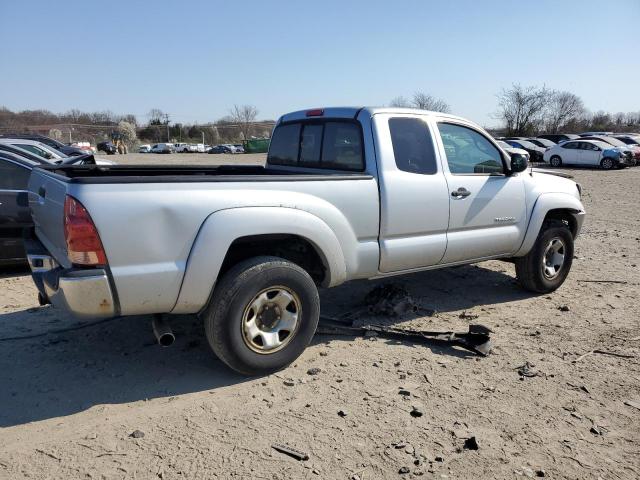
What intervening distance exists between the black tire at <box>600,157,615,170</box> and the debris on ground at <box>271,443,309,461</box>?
94.8 ft

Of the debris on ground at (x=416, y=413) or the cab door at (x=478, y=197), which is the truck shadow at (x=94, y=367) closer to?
the debris on ground at (x=416, y=413)

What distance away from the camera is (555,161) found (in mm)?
29250

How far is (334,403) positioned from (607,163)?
28.5 m

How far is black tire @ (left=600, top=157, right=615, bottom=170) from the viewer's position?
26.9m

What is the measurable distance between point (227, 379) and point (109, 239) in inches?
53.3

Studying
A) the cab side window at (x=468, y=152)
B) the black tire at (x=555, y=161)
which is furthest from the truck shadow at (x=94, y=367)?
the black tire at (x=555, y=161)

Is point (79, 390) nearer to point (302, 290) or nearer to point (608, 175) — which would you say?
point (302, 290)

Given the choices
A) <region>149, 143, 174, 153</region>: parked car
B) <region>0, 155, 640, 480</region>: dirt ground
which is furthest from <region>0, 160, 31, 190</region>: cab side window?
<region>149, 143, 174, 153</region>: parked car

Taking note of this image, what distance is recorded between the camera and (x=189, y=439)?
299 cm

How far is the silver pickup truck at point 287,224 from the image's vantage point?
312 cm

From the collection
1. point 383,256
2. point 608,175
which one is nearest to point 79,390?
point 383,256

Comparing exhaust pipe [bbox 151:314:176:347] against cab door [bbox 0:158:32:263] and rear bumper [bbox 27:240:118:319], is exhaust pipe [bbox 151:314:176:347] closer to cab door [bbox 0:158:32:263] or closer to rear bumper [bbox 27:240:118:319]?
rear bumper [bbox 27:240:118:319]

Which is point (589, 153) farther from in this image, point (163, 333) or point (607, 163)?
point (163, 333)

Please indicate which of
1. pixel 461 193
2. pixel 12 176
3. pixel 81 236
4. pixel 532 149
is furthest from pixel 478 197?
pixel 532 149
